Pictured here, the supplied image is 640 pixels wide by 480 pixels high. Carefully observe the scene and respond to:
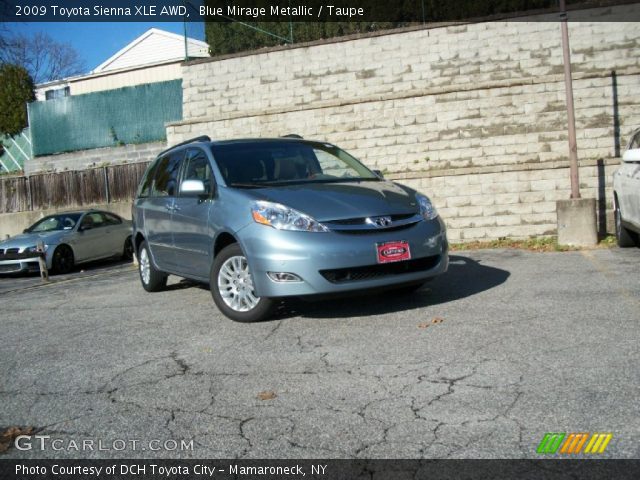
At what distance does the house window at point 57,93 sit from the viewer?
33.2 metres

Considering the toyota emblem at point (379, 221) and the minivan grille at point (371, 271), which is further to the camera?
the toyota emblem at point (379, 221)

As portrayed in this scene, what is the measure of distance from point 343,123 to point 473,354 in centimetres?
1062

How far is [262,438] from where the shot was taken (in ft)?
11.1

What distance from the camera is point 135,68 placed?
98.7 feet

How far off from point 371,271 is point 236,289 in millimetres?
1270

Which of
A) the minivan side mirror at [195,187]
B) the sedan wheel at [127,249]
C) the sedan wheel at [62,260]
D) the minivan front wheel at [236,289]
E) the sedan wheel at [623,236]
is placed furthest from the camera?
the sedan wheel at [127,249]

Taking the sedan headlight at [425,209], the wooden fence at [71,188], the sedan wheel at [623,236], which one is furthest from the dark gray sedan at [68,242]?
the sedan wheel at [623,236]

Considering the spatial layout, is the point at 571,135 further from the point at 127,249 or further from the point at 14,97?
the point at 14,97

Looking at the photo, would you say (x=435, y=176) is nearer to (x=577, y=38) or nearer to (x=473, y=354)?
(x=577, y=38)

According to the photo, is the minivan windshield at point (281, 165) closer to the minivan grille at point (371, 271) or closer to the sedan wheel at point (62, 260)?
the minivan grille at point (371, 271)

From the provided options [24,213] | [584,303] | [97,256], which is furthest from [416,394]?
[24,213]

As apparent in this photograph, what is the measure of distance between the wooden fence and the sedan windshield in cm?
443

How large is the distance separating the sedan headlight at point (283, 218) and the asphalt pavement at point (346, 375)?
0.84 m

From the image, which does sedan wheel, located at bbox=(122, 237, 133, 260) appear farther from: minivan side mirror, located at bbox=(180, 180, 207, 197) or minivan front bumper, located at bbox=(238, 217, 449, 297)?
minivan front bumper, located at bbox=(238, 217, 449, 297)
